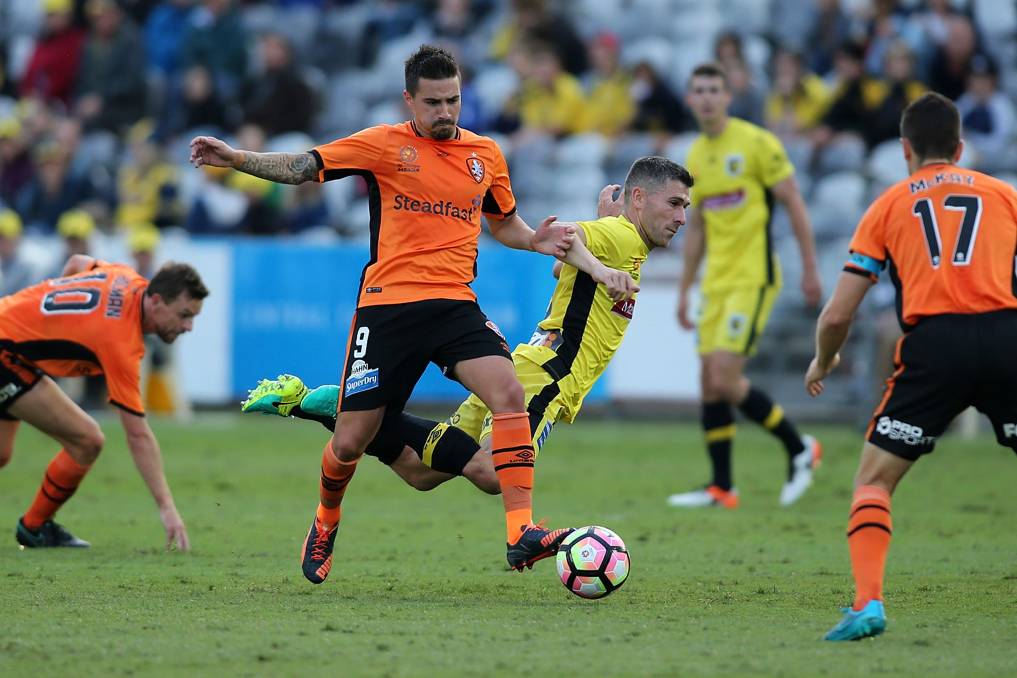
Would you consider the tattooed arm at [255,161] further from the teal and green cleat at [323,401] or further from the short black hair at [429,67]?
the teal and green cleat at [323,401]

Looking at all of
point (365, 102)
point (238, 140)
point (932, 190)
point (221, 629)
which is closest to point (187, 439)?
point (238, 140)

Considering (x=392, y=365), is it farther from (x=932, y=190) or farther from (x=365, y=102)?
(x=365, y=102)

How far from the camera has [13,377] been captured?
8.91 meters

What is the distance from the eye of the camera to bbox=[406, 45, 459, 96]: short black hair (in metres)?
7.43

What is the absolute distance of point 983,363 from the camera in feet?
19.7

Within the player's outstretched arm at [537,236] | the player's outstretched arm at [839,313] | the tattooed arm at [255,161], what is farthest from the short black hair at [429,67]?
the player's outstretched arm at [839,313]

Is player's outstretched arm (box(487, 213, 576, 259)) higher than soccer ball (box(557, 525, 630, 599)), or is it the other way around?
player's outstretched arm (box(487, 213, 576, 259))

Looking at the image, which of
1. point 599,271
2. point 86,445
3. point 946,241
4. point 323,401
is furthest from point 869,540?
point 86,445

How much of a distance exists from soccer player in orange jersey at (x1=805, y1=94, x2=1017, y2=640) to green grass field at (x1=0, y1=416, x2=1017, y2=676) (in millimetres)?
614

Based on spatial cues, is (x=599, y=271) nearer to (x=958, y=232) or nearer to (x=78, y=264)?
(x=958, y=232)

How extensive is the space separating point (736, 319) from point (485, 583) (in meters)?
4.32

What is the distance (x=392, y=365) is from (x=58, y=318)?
8.28 ft

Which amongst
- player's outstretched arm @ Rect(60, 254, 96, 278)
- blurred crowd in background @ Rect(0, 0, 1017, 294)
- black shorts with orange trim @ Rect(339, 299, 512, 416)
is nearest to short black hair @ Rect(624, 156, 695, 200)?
black shorts with orange trim @ Rect(339, 299, 512, 416)

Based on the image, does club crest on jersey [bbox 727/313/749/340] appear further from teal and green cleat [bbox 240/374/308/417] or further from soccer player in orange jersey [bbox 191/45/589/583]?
teal and green cleat [bbox 240/374/308/417]
